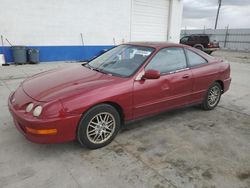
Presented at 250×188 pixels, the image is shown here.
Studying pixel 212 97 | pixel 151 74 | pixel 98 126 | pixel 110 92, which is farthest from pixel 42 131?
pixel 212 97

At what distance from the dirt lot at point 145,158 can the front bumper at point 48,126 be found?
298 mm

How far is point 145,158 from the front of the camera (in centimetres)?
288

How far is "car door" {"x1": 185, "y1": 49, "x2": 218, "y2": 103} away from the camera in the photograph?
13.4 feet

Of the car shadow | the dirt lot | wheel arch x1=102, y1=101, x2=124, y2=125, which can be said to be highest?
wheel arch x1=102, y1=101, x2=124, y2=125

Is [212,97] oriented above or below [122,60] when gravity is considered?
below

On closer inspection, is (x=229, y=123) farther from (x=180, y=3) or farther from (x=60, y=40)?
(x=180, y=3)

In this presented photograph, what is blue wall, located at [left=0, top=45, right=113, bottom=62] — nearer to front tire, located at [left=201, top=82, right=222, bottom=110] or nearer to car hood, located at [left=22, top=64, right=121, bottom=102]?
car hood, located at [left=22, top=64, right=121, bottom=102]

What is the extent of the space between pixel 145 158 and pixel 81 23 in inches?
374

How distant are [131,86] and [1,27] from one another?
8.31 m

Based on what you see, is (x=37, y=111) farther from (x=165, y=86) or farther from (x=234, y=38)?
(x=234, y=38)

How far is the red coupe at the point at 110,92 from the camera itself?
105 inches

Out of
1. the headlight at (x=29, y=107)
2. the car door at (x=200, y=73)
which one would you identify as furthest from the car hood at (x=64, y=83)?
the car door at (x=200, y=73)

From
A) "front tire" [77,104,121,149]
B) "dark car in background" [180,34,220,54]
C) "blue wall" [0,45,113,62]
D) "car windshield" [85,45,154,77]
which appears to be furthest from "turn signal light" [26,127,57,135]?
"dark car in background" [180,34,220,54]

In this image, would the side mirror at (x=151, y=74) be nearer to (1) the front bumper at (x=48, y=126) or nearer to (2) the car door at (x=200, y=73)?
(2) the car door at (x=200, y=73)
